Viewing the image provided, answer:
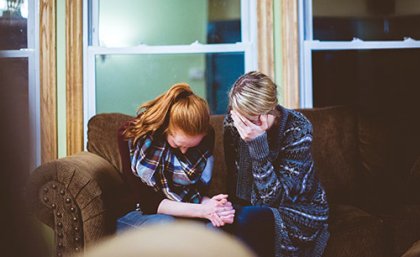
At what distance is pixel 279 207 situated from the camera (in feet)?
6.26

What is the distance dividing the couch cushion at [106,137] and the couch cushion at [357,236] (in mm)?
1029

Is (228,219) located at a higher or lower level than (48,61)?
lower

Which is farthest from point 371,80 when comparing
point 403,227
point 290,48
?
point 403,227

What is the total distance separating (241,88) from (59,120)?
4.60ft

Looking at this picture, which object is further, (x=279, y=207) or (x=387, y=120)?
(x=387, y=120)

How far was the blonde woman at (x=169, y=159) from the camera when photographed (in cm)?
182

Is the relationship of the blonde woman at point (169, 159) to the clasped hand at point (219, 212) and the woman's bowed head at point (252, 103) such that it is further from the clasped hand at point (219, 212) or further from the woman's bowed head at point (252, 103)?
the woman's bowed head at point (252, 103)

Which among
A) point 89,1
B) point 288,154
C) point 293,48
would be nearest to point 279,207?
point 288,154

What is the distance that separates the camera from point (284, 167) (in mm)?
1963

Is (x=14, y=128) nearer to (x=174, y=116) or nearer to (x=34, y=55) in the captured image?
(x=174, y=116)

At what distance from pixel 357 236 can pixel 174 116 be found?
2.91 ft

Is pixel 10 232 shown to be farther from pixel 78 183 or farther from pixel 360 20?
pixel 360 20

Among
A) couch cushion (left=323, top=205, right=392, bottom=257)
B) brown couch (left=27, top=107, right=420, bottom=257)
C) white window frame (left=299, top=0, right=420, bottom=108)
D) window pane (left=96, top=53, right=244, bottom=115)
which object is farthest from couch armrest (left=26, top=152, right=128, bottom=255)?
white window frame (left=299, top=0, right=420, bottom=108)

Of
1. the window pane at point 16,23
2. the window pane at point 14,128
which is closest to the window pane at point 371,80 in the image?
the window pane at point 16,23
